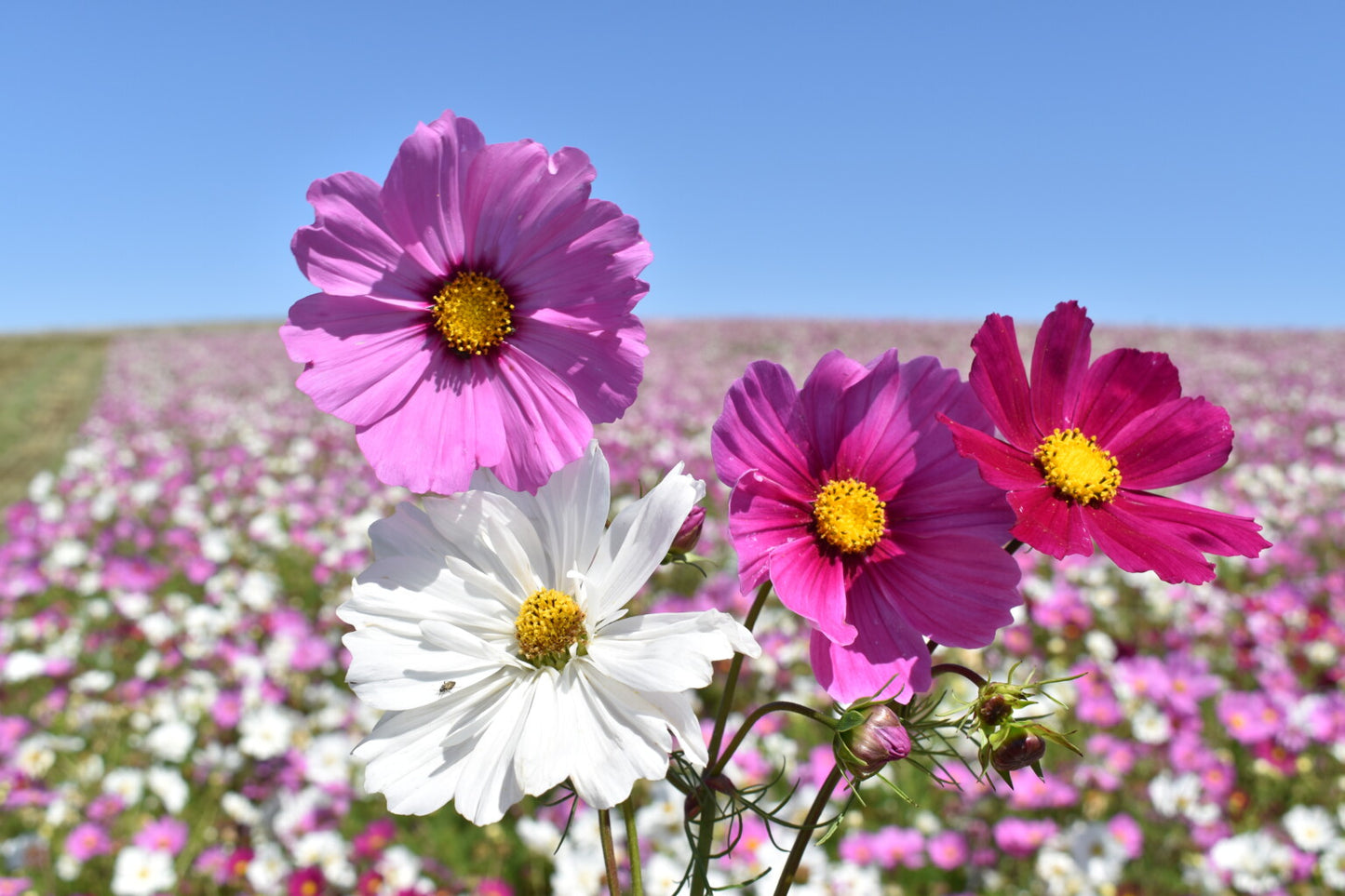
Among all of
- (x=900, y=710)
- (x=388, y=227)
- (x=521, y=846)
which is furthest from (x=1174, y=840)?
(x=388, y=227)

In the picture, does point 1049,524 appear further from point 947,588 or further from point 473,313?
point 473,313

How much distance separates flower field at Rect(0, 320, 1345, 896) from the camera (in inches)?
83.4

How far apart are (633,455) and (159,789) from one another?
3179 millimetres

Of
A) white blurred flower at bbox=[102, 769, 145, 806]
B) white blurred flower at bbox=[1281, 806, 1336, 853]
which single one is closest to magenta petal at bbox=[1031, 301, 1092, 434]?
white blurred flower at bbox=[1281, 806, 1336, 853]

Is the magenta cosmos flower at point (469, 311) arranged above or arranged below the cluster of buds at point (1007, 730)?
above

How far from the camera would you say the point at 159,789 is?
2.35m

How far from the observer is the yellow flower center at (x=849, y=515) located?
0.66m

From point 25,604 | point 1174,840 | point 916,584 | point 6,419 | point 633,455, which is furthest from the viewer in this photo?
point 6,419

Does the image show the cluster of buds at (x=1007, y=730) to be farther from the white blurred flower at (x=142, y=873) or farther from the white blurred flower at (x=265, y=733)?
the white blurred flower at (x=265, y=733)

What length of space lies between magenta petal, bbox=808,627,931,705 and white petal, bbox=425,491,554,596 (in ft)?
0.75

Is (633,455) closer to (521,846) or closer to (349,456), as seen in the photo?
(349,456)

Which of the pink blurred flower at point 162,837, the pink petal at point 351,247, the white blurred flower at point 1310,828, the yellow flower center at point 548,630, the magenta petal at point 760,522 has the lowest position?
the pink blurred flower at point 162,837

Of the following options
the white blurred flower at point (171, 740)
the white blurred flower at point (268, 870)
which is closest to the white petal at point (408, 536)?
the white blurred flower at point (268, 870)

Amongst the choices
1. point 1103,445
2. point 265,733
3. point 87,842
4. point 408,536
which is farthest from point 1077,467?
point 87,842
